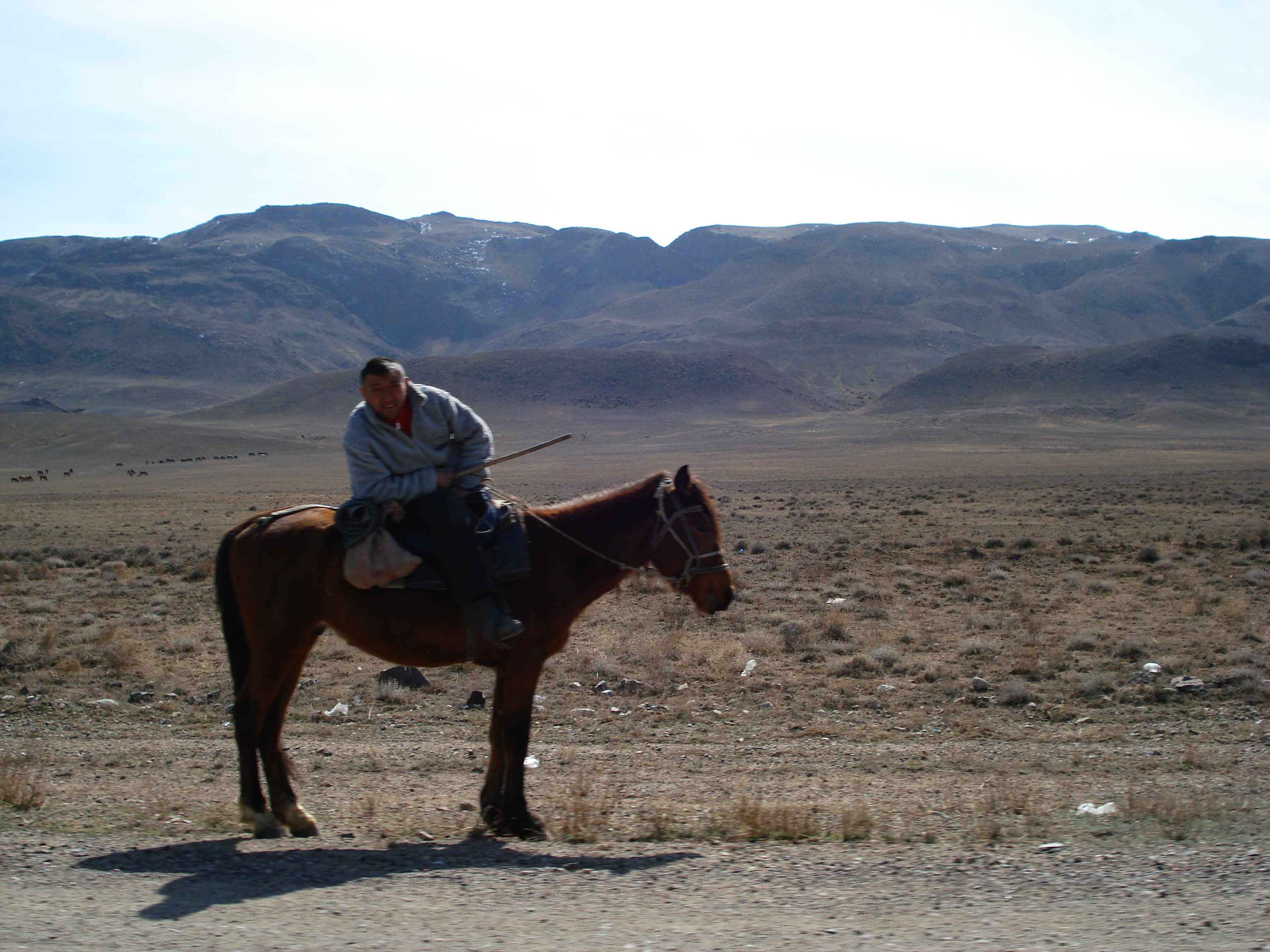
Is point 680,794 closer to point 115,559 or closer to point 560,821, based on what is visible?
point 560,821

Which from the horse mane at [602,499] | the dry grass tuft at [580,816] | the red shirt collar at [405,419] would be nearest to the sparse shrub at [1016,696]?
the dry grass tuft at [580,816]

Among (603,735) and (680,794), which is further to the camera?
(603,735)

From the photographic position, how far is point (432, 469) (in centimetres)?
555

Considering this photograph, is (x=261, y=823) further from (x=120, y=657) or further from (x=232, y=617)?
Answer: (x=120, y=657)

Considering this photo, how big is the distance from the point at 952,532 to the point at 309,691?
1806cm

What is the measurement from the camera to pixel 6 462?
70.4 metres

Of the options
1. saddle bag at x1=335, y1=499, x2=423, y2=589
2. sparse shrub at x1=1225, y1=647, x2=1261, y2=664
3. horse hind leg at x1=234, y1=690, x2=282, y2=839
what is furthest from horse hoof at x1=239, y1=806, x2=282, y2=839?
sparse shrub at x1=1225, y1=647, x2=1261, y2=664

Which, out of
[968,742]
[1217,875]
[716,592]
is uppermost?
[716,592]

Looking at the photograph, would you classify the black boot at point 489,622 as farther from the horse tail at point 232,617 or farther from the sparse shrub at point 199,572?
the sparse shrub at point 199,572

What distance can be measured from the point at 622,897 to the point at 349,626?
2333 millimetres

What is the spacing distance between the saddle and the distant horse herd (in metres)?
59.6

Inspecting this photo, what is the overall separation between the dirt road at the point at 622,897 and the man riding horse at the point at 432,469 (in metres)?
1.36

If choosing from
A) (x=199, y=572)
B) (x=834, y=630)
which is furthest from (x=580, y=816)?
(x=199, y=572)

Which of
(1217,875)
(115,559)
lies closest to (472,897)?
(1217,875)
